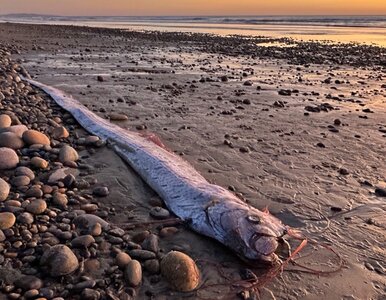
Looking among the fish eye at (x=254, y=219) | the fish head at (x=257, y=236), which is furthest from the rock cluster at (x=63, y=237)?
the fish eye at (x=254, y=219)

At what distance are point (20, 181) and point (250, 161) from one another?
3382 millimetres

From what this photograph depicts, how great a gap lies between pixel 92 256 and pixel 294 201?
2.64 metres

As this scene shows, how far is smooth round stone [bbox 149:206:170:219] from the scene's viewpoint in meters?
4.65

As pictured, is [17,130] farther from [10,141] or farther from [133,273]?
[133,273]

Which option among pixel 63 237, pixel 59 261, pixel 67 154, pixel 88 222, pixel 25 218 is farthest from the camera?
pixel 67 154

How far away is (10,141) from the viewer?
5.98 meters

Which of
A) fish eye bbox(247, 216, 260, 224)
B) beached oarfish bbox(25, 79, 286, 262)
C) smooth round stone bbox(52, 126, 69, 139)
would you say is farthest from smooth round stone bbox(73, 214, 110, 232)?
smooth round stone bbox(52, 126, 69, 139)

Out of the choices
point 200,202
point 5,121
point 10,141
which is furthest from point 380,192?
point 5,121

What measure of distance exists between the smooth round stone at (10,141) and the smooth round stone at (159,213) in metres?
2.54

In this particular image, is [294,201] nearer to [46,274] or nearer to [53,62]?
[46,274]

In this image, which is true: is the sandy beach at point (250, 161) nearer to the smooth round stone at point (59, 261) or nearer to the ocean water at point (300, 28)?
the smooth round stone at point (59, 261)

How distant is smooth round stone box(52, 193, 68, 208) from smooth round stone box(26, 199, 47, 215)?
0.21m

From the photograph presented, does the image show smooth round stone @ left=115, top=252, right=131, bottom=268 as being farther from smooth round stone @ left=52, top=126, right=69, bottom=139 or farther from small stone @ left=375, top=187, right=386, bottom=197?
smooth round stone @ left=52, top=126, right=69, bottom=139

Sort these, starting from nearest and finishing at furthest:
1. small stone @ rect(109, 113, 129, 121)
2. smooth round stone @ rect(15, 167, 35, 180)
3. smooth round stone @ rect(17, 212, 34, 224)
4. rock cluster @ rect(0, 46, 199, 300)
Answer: rock cluster @ rect(0, 46, 199, 300) < smooth round stone @ rect(17, 212, 34, 224) < smooth round stone @ rect(15, 167, 35, 180) < small stone @ rect(109, 113, 129, 121)
